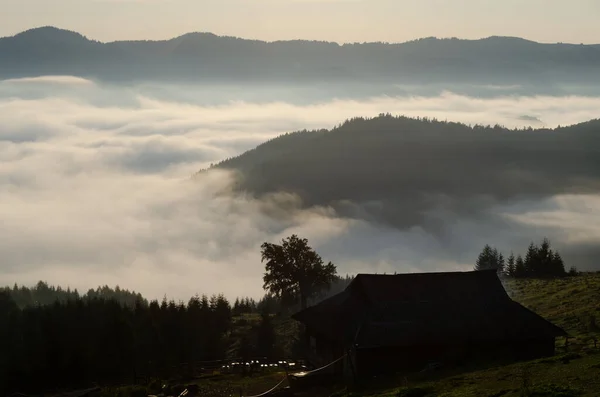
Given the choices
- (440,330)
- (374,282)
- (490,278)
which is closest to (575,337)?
(490,278)

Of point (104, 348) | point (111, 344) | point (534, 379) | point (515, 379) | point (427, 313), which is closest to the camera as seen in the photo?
point (534, 379)

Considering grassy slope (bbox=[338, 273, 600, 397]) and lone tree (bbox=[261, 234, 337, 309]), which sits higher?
lone tree (bbox=[261, 234, 337, 309])

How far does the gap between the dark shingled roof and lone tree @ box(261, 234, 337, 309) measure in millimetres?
48120

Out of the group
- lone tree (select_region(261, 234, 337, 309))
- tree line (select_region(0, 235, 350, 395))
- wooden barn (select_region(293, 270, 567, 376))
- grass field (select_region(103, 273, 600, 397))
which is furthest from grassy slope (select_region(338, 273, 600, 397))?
lone tree (select_region(261, 234, 337, 309))

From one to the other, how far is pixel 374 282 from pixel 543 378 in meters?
20.1

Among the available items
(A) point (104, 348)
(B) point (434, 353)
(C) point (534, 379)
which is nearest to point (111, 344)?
(A) point (104, 348)

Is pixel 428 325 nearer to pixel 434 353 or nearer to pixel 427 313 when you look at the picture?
pixel 427 313

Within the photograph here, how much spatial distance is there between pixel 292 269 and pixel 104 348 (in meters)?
36.6

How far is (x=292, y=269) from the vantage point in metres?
108

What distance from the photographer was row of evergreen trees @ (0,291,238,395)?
73812 mm

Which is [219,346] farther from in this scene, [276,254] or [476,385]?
[476,385]

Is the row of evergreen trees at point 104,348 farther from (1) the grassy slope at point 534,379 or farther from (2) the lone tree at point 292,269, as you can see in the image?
(1) the grassy slope at point 534,379

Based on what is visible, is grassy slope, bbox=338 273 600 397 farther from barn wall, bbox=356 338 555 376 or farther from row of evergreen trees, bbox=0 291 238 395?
row of evergreen trees, bbox=0 291 238 395

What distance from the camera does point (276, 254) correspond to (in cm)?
10788
